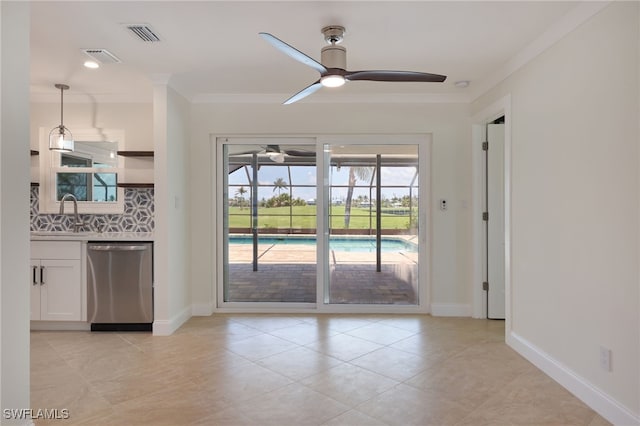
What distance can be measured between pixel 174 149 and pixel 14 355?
2482mm

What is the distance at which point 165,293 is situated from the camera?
373cm

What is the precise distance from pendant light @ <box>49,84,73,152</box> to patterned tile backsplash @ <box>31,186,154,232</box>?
57 cm

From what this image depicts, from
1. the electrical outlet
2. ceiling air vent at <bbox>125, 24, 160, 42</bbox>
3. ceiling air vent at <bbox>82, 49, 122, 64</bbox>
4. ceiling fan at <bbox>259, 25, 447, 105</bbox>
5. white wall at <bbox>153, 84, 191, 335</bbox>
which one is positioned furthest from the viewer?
white wall at <bbox>153, 84, 191, 335</bbox>

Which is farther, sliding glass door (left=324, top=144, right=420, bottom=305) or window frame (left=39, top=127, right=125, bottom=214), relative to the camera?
sliding glass door (left=324, top=144, right=420, bottom=305)

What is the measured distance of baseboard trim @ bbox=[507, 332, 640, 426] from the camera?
2127 millimetres

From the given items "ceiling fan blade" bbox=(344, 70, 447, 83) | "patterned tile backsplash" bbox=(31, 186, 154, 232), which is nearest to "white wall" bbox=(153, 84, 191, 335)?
"patterned tile backsplash" bbox=(31, 186, 154, 232)

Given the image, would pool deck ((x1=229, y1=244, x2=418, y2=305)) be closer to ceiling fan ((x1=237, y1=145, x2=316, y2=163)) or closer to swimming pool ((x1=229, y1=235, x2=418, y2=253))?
swimming pool ((x1=229, y1=235, x2=418, y2=253))

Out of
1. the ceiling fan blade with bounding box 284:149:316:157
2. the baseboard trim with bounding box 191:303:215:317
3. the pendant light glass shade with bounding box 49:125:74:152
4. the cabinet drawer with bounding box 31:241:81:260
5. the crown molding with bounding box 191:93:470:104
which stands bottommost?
the baseboard trim with bounding box 191:303:215:317

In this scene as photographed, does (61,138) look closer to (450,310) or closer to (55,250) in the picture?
(55,250)

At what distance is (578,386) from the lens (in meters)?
2.46

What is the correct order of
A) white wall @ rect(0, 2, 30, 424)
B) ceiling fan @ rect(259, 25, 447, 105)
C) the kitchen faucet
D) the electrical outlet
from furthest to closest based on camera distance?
the kitchen faucet → ceiling fan @ rect(259, 25, 447, 105) → the electrical outlet → white wall @ rect(0, 2, 30, 424)

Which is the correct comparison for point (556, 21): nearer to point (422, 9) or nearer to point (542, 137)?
point (542, 137)

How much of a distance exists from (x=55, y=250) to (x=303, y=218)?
255 centimetres

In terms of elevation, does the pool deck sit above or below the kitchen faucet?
below
